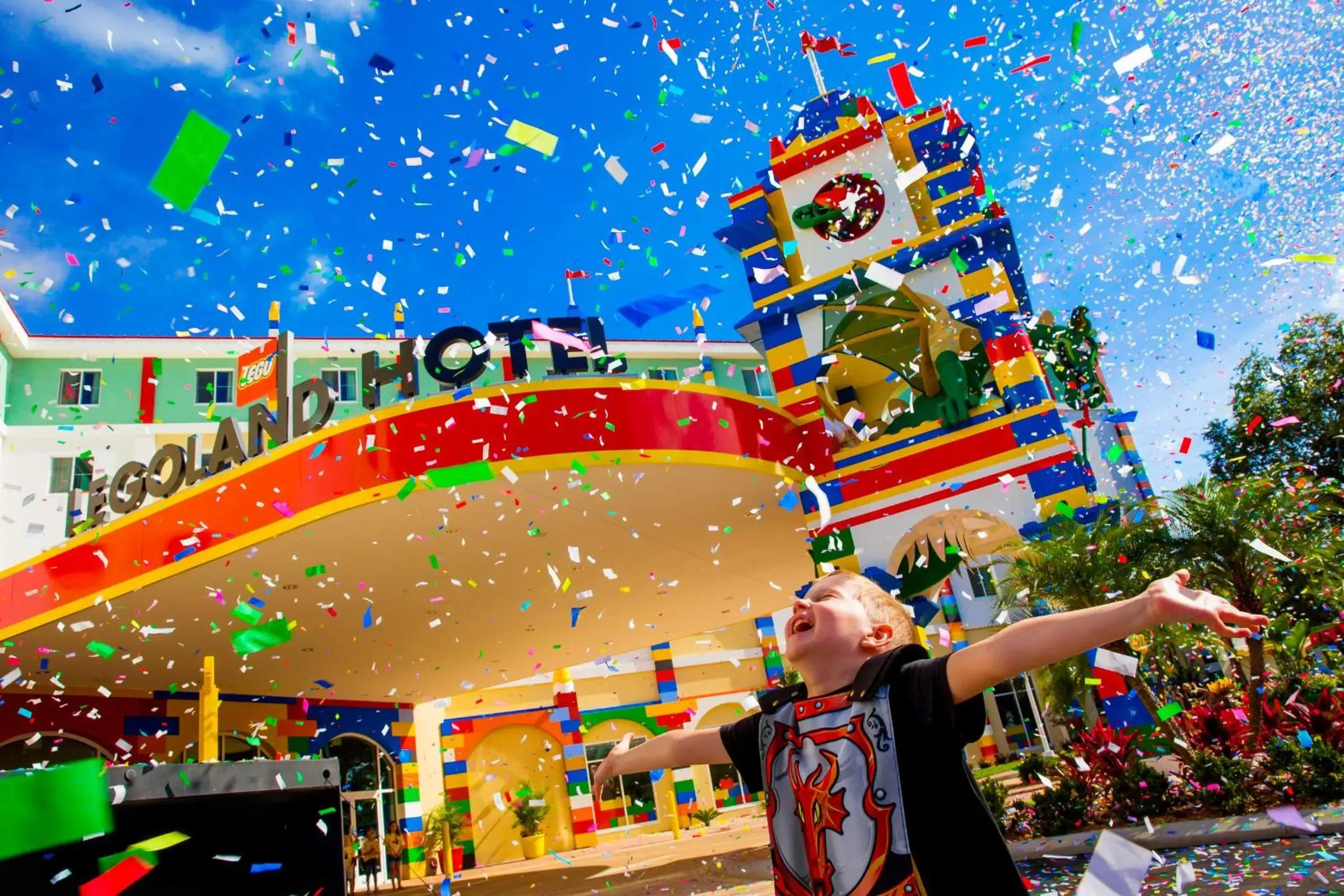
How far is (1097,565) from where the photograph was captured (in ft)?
27.5

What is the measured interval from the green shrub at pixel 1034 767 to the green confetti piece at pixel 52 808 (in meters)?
9.60

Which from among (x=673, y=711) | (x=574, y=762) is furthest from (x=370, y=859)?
(x=673, y=711)

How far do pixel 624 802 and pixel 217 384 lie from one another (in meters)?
14.4

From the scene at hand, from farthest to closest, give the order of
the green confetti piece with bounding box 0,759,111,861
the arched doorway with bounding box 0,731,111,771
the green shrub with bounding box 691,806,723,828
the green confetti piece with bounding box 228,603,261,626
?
the green shrub with bounding box 691,806,723,828 < the arched doorway with bounding box 0,731,111,771 < the green confetti piece with bounding box 228,603,261,626 < the green confetti piece with bounding box 0,759,111,861

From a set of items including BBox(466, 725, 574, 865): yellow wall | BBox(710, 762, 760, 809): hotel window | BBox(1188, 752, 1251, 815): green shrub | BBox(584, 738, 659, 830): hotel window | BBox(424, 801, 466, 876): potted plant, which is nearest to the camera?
BBox(1188, 752, 1251, 815): green shrub

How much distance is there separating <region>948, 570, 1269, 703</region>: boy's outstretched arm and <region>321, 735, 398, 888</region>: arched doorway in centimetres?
1660

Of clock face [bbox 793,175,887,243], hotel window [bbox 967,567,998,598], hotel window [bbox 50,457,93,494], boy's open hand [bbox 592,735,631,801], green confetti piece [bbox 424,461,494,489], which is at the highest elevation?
hotel window [bbox 50,457,93,494]

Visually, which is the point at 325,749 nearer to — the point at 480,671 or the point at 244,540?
the point at 480,671

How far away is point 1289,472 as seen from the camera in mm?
19875

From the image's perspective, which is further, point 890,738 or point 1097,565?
point 1097,565

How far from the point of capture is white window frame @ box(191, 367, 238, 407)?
20.0m

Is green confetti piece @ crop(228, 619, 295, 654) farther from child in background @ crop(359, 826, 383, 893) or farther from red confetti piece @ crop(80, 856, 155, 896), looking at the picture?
red confetti piece @ crop(80, 856, 155, 896)

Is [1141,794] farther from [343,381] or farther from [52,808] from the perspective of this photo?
[343,381]

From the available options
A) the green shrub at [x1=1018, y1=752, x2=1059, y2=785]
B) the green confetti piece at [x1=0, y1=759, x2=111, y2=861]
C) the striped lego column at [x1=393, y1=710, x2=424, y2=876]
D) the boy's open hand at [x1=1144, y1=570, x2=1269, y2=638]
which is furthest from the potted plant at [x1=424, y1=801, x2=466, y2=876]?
the boy's open hand at [x1=1144, y1=570, x2=1269, y2=638]
